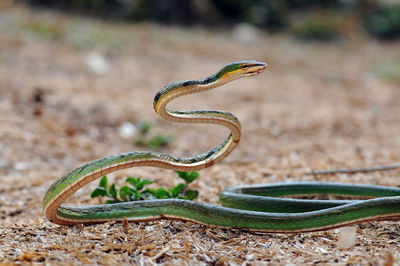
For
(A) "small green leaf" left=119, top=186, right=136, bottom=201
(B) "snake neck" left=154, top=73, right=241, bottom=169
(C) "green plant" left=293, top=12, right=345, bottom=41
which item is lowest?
(A) "small green leaf" left=119, top=186, right=136, bottom=201

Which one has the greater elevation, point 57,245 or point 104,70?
point 104,70

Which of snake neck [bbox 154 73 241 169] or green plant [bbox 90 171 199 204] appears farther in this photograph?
green plant [bbox 90 171 199 204]

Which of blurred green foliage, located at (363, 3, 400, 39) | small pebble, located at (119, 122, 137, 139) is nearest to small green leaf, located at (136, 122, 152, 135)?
small pebble, located at (119, 122, 137, 139)

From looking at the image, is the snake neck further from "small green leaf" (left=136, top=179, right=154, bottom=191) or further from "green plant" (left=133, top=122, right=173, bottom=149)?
"green plant" (left=133, top=122, right=173, bottom=149)

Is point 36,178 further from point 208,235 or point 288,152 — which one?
point 288,152

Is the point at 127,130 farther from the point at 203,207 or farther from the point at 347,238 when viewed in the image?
the point at 347,238

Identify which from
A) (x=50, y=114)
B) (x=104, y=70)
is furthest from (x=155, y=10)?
(x=50, y=114)
